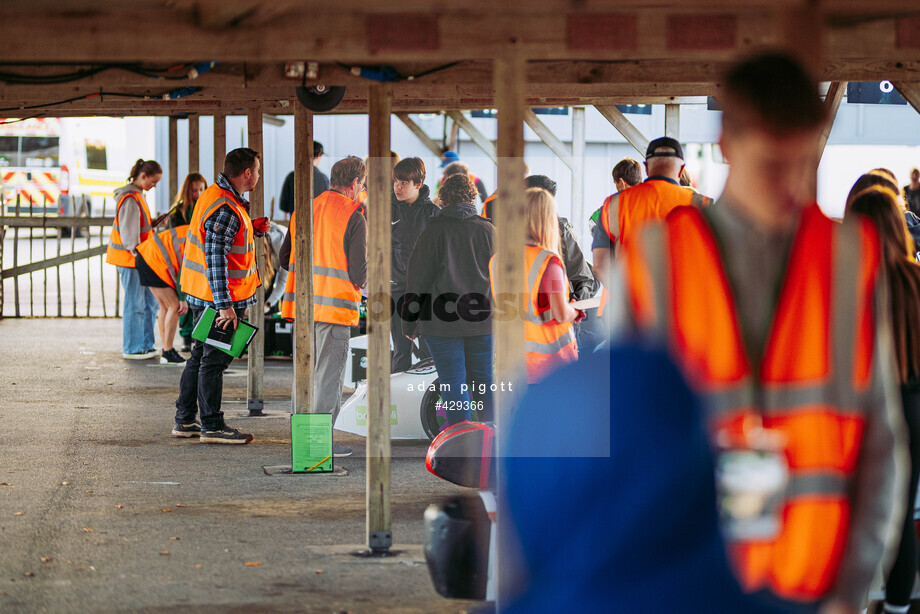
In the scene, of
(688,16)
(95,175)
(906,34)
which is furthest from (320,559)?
(95,175)

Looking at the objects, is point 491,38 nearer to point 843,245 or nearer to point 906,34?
point 906,34

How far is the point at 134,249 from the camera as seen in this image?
37.9ft

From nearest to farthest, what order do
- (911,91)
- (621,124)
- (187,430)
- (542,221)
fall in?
(542,221) → (911,91) → (187,430) → (621,124)

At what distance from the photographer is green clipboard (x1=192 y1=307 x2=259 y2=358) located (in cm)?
733

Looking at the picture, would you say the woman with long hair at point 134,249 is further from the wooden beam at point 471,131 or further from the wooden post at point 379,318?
the wooden post at point 379,318

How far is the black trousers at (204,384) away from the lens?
24.6 ft

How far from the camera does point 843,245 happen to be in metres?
1.59

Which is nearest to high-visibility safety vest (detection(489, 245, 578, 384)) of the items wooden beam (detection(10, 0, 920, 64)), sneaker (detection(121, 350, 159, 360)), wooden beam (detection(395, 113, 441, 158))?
wooden beam (detection(10, 0, 920, 64))

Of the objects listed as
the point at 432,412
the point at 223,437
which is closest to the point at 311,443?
the point at 432,412

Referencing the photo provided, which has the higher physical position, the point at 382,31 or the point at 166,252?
the point at 382,31

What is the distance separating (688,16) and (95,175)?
28.2 m

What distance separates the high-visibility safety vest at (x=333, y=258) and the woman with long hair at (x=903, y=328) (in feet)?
12.7

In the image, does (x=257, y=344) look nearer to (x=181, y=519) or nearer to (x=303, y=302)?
(x=303, y=302)

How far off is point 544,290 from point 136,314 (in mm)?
7859
